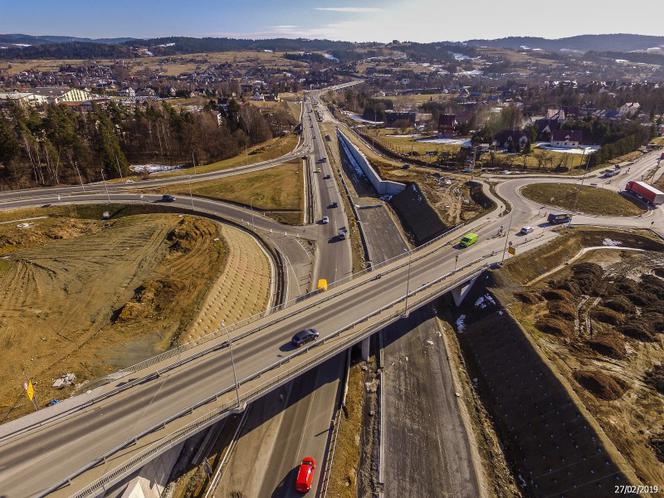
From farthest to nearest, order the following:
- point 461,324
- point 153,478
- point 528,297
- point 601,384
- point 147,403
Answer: point 461,324, point 528,297, point 601,384, point 147,403, point 153,478

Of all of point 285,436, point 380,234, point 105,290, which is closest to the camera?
point 285,436

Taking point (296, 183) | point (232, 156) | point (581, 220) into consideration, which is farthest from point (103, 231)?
point (581, 220)

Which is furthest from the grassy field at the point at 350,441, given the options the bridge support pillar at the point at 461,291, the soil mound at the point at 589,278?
the soil mound at the point at 589,278

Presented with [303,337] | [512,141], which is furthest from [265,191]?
[512,141]

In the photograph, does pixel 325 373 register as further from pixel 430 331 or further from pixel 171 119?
pixel 171 119

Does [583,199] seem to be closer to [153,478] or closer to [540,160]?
[540,160]

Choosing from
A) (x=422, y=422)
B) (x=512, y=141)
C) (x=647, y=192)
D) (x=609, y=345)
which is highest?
(x=512, y=141)
